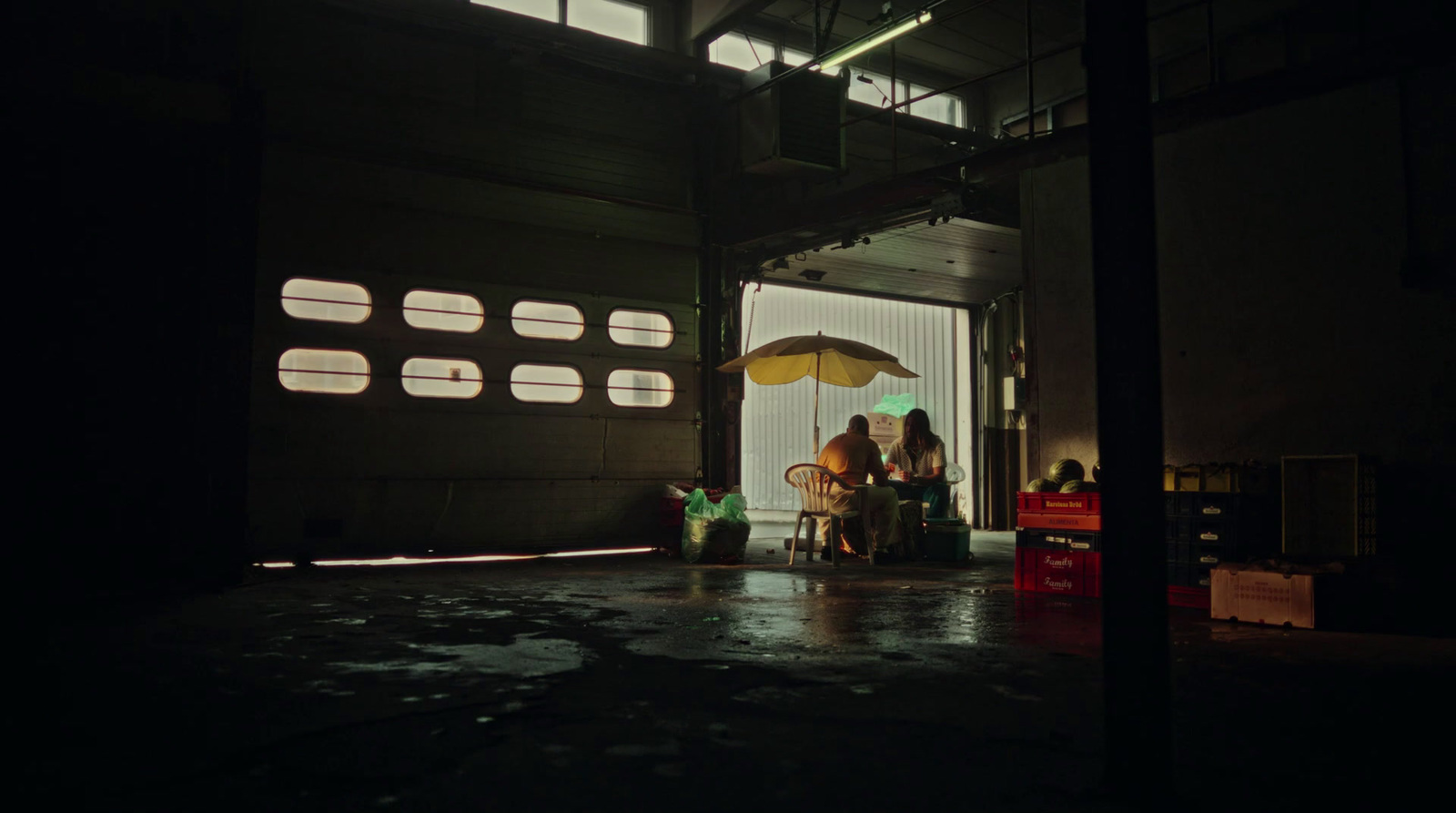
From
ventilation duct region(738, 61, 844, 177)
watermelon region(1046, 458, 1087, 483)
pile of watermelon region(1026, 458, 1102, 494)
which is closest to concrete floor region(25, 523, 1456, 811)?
pile of watermelon region(1026, 458, 1102, 494)

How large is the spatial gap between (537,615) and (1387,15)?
785 cm

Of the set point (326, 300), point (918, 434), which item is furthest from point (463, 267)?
point (918, 434)

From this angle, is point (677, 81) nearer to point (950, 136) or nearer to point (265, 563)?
point (950, 136)

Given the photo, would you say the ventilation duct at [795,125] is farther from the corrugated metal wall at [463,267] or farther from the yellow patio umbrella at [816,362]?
the yellow patio umbrella at [816,362]

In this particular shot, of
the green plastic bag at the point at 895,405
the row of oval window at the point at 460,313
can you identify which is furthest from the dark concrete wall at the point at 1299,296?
the green plastic bag at the point at 895,405

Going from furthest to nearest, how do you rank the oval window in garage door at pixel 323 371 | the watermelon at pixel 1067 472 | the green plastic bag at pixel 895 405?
the green plastic bag at pixel 895 405 < the oval window in garage door at pixel 323 371 < the watermelon at pixel 1067 472

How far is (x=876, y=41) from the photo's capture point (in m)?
8.84

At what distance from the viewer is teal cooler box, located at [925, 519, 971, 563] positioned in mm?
10695

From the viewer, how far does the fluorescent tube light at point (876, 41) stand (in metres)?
8.29

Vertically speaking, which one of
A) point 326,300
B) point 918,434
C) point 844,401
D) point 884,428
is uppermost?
point 326,300

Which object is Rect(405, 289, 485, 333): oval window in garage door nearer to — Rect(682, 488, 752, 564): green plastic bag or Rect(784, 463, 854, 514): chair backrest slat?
Rect(682, 488, 752, 564): green plastic bag

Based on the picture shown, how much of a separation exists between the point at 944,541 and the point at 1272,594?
14.9 feet

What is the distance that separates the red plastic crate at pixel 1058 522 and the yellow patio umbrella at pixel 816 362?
2.47 metres

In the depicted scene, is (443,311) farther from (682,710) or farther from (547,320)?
(682,710)
